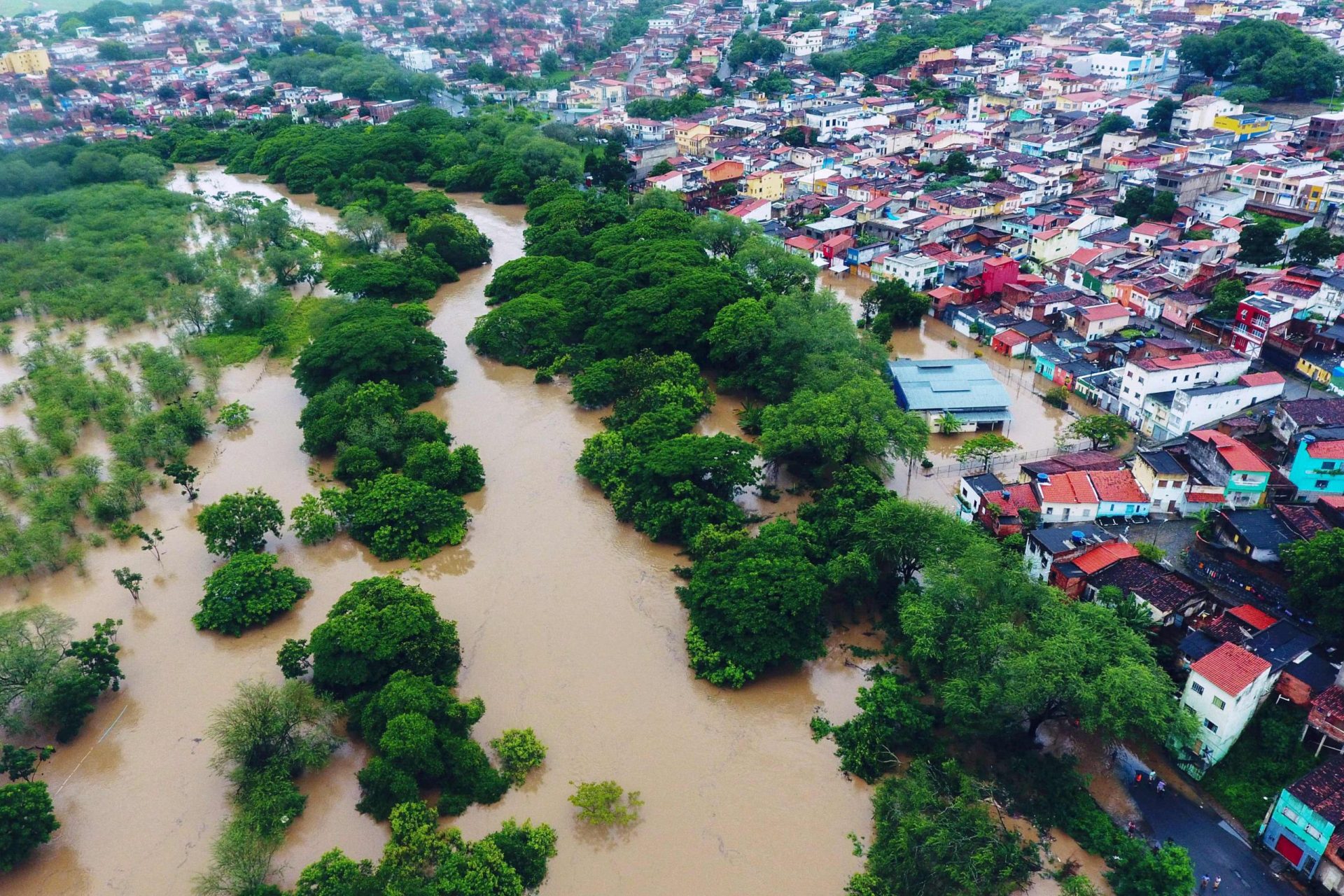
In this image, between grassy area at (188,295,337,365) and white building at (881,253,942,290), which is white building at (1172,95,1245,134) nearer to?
white building at (881,253,942,290)

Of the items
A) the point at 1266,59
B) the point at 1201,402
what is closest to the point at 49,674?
the point at 1201,402

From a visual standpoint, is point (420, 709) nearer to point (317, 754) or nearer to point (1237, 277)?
point (317, 754)

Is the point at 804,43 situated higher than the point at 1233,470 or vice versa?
the point at 1233,470

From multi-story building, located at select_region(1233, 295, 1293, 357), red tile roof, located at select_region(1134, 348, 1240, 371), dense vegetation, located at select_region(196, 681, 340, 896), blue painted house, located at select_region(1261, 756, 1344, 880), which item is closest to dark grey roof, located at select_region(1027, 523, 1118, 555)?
blue painted house, located at select_region(1261, 756, 1344, 880)

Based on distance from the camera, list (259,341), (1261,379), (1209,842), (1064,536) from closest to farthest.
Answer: (1209,842)
(1064,536)
(1261,379)
(259,341)

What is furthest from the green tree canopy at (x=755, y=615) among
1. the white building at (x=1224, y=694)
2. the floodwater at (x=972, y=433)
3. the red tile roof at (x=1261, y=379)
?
the red tile roof at (x=1261, y=379)

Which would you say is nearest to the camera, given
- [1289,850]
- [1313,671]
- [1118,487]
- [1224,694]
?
[1289,850]

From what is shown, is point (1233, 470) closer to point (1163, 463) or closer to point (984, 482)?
point (1163, 463)
